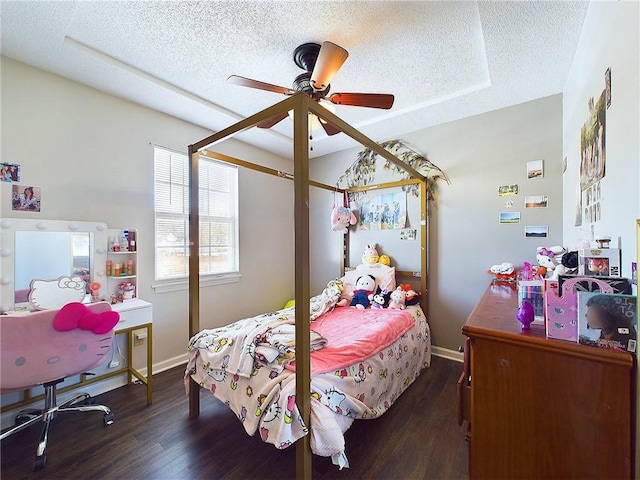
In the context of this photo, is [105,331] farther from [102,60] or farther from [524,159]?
[524,159]

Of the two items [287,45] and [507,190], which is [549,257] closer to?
[507,190]

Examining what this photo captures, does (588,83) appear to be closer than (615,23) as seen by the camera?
No

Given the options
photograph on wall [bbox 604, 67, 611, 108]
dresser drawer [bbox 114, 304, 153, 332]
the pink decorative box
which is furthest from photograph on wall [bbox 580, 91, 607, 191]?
dresser drawer [bbox 114, 304, 153, 332]

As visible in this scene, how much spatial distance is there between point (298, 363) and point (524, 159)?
2.72 m

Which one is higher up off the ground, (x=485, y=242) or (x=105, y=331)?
(x=485, y=242)

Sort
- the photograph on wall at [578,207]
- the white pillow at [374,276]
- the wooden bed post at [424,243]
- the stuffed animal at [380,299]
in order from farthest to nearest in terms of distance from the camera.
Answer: the white pillow at [374,276] → the wooden bed post at [424,243] → the stuffed animal at [380,299] → the photograph on wall at [578,207]

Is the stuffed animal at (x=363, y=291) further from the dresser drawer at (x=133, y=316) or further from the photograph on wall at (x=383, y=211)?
the dresser drawer at (x=133, y=316)

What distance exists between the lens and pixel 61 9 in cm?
144

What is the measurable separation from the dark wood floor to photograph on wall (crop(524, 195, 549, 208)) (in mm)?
1877

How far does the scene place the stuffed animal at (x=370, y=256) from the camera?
126 inches

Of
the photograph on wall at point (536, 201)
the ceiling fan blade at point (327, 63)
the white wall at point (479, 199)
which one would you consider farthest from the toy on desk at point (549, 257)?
the ceiling fan blade at point (327, 63)

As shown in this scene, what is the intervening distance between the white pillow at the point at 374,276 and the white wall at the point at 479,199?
0.25 meters

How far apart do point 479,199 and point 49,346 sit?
11.6 ft

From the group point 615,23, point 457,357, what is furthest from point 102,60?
point 457,357
